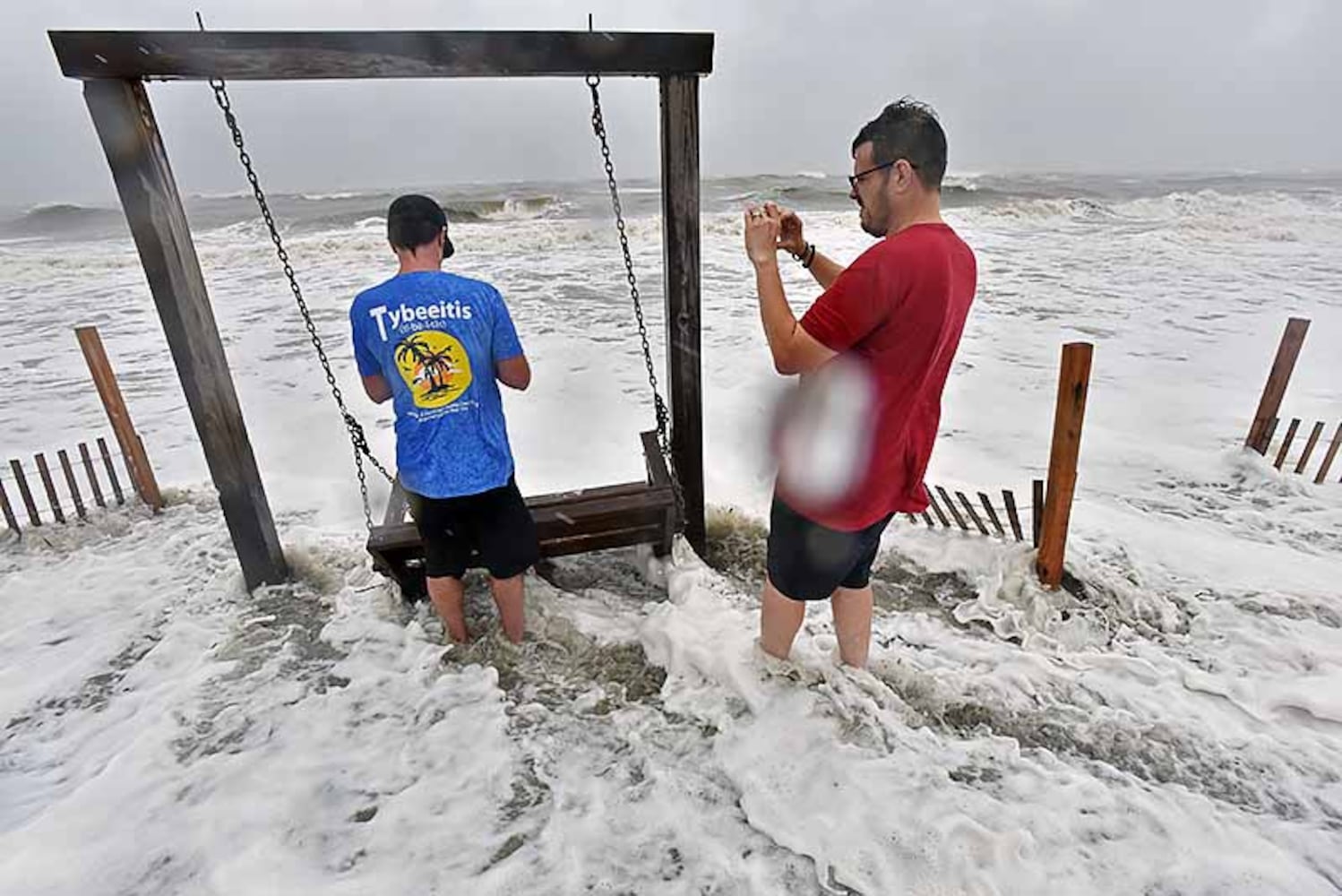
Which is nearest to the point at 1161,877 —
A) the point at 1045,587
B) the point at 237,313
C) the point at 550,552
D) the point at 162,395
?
the point at 1045,587

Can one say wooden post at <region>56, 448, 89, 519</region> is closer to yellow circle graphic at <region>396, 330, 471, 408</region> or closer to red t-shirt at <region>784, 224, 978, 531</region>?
yellow circle graphic at <region>396, 330, 471, 408</region>

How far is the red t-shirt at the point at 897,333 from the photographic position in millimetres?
1705

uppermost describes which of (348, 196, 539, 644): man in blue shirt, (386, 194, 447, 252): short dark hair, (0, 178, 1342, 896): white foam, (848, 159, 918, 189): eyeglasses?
(848, 159, 918, 189): eyeglasses

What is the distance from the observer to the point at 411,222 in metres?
2.29

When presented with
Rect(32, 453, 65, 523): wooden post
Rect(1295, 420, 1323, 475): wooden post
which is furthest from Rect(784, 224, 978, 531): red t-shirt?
Rect(32, 453, 65, 523): wooden post

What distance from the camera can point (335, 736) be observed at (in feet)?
8.71

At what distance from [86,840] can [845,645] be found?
2.71 meters

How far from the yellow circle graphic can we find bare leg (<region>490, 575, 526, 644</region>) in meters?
0.89

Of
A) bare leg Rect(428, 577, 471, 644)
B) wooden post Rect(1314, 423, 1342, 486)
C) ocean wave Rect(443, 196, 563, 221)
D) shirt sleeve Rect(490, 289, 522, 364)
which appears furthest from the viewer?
ocean wave Rect(443, 196, 563, 221)

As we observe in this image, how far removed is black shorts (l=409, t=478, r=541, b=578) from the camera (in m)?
2.62

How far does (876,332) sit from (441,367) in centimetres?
149

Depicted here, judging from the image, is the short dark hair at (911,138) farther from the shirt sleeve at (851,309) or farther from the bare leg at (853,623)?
the bare leg at (853,623)

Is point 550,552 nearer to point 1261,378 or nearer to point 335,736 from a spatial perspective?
point 335,736

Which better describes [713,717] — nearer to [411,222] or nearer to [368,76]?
[411,222]
